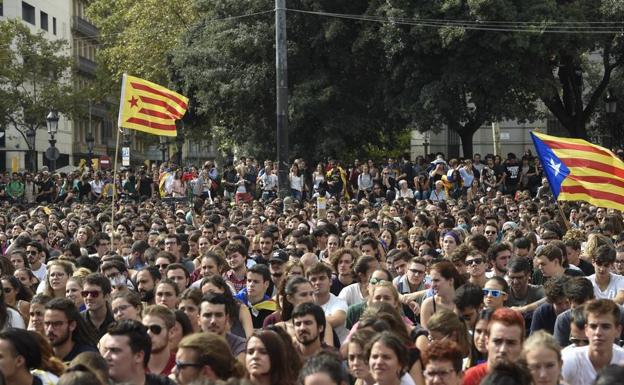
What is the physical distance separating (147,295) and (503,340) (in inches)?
193

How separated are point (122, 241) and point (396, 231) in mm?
4023

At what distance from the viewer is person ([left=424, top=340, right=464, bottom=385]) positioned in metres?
7.06

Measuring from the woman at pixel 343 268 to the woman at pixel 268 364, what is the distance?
518 cm

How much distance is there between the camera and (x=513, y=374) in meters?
6.36

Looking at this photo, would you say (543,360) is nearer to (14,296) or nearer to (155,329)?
(155,329)

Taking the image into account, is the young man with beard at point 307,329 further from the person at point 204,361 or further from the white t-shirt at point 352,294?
the white t-shirt at point 352,294

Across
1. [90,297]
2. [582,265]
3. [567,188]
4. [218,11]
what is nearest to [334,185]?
[218,11]

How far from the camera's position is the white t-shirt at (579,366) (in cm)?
789

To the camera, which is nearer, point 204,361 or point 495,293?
point 204,361

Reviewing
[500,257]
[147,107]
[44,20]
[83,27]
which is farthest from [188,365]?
[83,27]

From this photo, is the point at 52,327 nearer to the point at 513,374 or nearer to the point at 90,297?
the point at 90,297

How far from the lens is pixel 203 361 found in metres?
7.11

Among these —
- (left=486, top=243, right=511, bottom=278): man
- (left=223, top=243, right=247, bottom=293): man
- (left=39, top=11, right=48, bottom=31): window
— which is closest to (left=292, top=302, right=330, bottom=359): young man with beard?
(left=223, top=243, right=247, bottom=293): man

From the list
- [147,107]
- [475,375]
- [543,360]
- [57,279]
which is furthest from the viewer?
[147,107]
